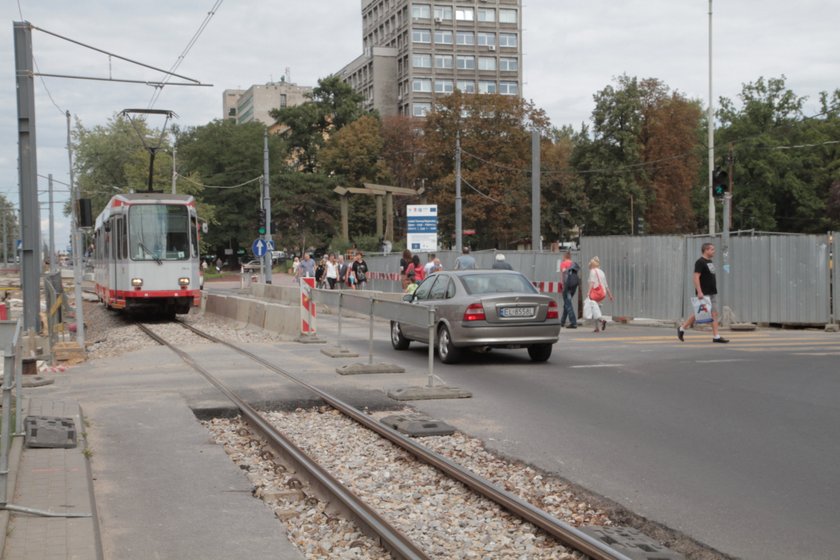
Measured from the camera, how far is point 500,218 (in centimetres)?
7112

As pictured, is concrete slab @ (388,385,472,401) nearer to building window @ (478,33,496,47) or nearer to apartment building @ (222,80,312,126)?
building window @ (478,33,496,47)

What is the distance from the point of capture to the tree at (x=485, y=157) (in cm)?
7081

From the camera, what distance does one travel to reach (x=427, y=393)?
1116cm

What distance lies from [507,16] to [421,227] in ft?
271

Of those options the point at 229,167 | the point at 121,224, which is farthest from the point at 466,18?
the point at 121,224

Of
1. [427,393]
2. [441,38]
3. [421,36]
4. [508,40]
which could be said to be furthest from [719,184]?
[508,40]

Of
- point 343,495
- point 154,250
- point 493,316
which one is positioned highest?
point 154,250

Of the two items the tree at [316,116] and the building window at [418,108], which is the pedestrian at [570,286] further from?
the building window at [418,108]

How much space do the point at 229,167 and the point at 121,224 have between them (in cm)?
6168

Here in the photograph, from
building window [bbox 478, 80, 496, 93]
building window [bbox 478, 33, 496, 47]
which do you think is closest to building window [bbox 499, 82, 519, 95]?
building window [bbox 478, 80, 496, 93]

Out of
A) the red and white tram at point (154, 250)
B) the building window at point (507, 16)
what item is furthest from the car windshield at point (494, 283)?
the building window at point (507, 16)

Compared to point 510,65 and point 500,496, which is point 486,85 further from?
point 500,496

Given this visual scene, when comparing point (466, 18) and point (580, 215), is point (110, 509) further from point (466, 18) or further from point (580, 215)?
point (466, 18)

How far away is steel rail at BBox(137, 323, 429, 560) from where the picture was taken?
5.33m
